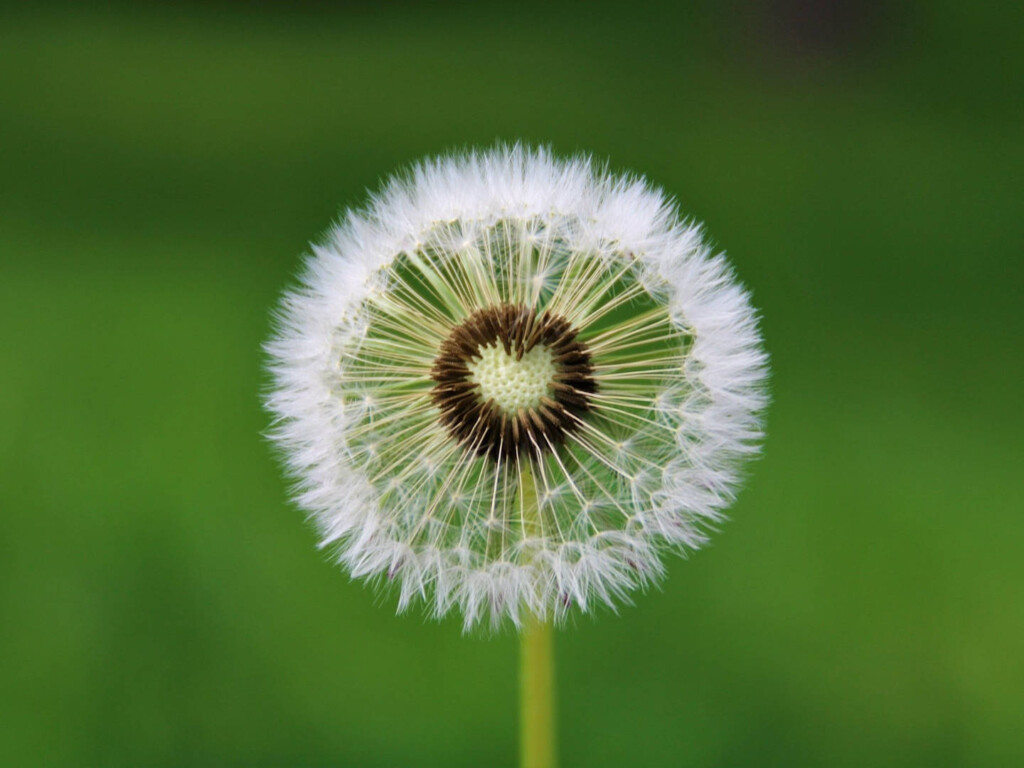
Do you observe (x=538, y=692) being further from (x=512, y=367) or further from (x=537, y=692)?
(x=512, y=367)

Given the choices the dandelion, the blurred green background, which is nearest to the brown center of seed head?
the dandelion

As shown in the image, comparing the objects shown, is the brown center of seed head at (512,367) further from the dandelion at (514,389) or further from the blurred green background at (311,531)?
the blurred green background at (311,531)

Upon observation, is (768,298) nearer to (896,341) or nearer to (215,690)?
(896,341)

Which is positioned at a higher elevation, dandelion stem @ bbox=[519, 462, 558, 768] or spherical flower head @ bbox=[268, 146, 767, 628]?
spherical flower head @ bbox=[268, 146, 767, 628]

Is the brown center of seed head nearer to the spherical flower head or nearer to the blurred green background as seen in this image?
the spherical flower head

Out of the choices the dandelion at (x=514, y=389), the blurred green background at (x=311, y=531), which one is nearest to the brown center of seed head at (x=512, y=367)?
the dandelion at (x=514, y=389)

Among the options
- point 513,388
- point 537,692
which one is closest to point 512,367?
point 513,388

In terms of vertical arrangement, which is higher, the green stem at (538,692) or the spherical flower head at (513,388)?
the spherical flower head at (513,388)

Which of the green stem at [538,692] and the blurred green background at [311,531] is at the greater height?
the blurred green background at [311,531]

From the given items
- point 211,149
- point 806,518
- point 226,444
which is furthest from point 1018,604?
point 211,149
